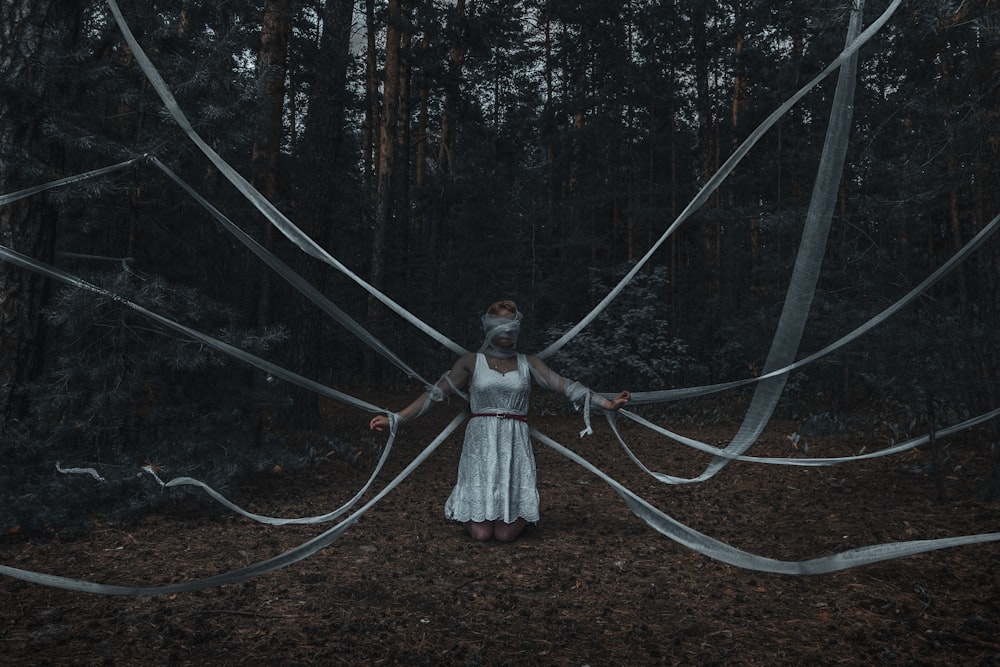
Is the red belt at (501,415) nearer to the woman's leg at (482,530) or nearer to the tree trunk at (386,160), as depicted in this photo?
the woman's leg at (482,530)

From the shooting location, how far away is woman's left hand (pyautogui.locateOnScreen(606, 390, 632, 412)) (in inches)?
183

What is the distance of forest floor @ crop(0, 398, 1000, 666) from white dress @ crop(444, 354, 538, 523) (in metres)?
0.31

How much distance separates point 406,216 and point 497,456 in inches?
506

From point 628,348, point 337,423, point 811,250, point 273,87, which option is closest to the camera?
point 811,250

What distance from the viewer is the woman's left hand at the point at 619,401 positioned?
15.2ft

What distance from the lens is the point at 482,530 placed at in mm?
5379

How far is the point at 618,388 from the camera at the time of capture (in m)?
15.1

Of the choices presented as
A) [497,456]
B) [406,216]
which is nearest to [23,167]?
[497,456]

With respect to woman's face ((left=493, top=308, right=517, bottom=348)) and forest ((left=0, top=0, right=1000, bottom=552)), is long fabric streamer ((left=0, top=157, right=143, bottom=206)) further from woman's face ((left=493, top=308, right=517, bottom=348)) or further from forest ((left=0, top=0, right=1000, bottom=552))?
woman's face ((left=493, top=308, right=517, bottom=348))

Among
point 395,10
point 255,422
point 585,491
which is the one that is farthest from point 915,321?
point 395,10

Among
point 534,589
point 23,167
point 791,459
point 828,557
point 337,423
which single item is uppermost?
point 23,167

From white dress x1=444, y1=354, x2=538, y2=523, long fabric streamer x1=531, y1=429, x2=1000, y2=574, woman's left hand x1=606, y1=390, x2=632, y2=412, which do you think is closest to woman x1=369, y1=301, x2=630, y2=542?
white dress x1=444, y1=354, x2=538, y2=523

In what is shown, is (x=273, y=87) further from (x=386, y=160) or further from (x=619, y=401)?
(x=386, y=160)

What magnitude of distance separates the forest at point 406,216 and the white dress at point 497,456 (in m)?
2.16
